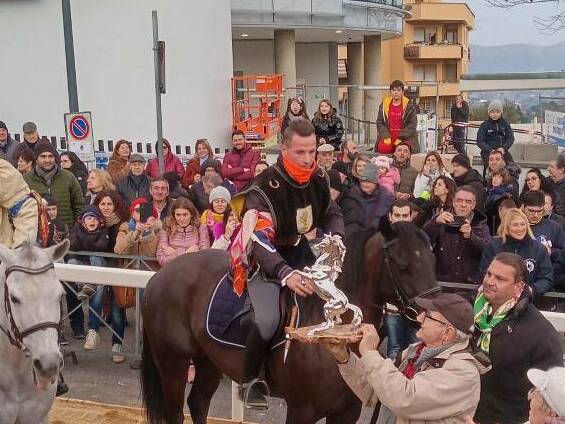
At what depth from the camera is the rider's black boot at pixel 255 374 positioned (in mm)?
4570

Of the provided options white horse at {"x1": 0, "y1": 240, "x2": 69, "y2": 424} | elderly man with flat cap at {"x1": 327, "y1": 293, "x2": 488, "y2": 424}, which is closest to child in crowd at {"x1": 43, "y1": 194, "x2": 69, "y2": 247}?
white horse at {"x1": 0, "y1": 240, "x2": 69, "y2": 424}

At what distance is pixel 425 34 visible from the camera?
170 ft

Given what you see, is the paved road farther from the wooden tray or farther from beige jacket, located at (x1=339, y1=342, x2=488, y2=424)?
beige jacket, located at (x1=339, y1=342, x2=488, y2=424)

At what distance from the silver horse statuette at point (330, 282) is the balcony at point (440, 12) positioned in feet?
156

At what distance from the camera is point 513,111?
14.8 metres

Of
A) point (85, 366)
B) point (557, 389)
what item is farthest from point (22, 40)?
point (557, 389)

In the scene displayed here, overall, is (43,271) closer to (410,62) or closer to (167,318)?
(167,318)

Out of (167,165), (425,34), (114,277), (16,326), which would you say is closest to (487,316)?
(16,326)

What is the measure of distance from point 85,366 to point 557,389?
5539mm

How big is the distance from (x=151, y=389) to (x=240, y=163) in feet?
18.2

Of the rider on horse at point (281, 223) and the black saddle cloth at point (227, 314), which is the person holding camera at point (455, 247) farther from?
the black saddle cloth at point (227, 314)

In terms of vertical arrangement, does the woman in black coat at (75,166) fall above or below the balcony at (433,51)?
below

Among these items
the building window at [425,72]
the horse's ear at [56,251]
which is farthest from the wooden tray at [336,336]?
the building window at [425,72]

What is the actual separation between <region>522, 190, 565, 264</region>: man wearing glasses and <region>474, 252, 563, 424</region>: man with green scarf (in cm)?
243
